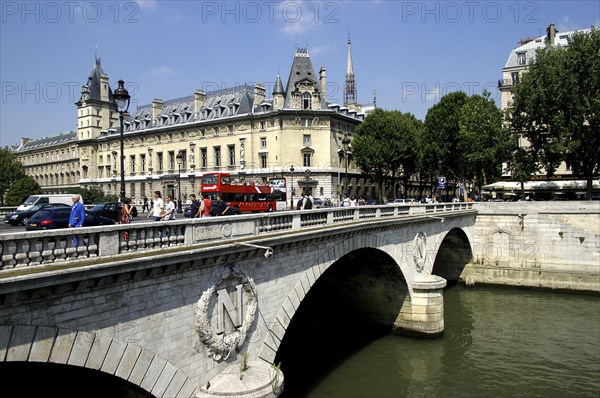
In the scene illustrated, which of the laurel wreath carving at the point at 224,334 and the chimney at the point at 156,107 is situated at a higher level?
the chimney at the point at 156,107

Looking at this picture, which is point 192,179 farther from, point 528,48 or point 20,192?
point 528,48

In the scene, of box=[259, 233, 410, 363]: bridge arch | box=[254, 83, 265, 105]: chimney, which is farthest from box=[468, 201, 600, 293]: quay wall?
box=[254, 83, 265, 105]: chimney

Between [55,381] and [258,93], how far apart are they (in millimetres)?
55093

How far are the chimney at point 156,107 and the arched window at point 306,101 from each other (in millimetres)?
28056

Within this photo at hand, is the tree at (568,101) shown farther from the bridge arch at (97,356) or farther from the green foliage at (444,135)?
the bridge arch at (97,356)

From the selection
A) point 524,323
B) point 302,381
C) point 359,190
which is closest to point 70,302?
point 302,381

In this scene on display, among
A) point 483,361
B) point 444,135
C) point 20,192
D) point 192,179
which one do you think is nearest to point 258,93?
point 192,179

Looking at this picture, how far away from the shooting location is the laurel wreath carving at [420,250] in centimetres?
2206

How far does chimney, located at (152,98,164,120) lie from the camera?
241ft

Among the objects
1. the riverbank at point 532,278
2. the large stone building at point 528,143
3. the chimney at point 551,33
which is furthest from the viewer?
the chimney at point 551,33

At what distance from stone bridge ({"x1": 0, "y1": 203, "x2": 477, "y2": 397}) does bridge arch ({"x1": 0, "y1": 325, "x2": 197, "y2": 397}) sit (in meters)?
0.02

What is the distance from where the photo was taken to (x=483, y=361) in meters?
18.4

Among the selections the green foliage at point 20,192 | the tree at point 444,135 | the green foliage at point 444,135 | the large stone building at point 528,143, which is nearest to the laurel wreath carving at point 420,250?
the large stone building at point 528,143

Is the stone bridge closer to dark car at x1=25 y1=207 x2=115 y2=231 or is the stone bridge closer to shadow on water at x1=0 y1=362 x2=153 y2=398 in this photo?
shadow on water at x1=0 y1=362 x2=153 y2=398
